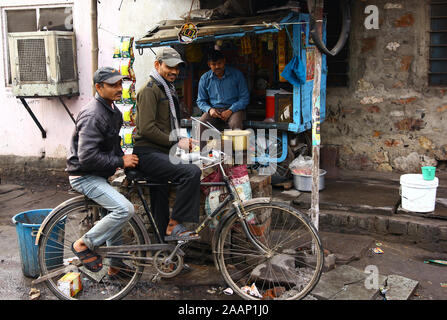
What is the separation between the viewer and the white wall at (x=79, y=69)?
29.9 ft

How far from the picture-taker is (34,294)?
4.83 m

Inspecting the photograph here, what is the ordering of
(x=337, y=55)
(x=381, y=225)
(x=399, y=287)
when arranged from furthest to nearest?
(x=337, y=55)
(x=381, y=225)
(x=399, y=287)

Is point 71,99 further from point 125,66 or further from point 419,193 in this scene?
point 419,193

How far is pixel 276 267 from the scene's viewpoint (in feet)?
16.4

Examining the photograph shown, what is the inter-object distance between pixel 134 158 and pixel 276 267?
72.2 inches

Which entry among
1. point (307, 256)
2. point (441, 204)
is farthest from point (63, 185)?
point (441, 204)

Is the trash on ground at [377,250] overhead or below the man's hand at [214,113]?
below

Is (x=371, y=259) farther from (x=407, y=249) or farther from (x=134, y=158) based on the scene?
(x=134, y=158)

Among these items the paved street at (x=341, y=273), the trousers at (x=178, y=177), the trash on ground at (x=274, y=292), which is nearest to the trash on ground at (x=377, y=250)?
the paved street at (x=341, y=273)

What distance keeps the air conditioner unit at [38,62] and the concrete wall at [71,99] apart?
1.52ft

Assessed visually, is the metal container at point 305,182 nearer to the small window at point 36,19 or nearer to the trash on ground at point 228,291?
the trash on ground at point 228,291

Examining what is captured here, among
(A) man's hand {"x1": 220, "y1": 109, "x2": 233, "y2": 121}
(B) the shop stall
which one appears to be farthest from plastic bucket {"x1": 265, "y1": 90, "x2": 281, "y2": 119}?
(A) man's hand {"x1": 220, "y1": 109, "x2": 233, "y2": 121}

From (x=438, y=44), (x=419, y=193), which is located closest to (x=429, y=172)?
(x=419, y=193)

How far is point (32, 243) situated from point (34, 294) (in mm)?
539
